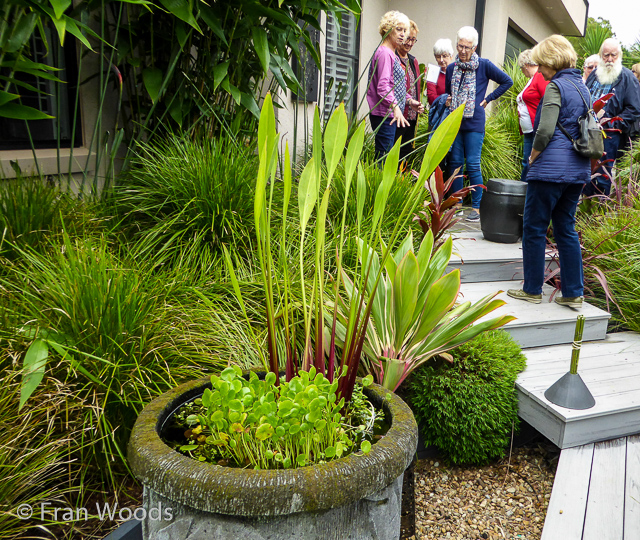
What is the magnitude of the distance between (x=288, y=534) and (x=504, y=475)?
5.58 feet

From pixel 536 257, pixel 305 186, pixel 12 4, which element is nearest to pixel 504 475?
pixel 536 257

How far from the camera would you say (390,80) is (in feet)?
15.0

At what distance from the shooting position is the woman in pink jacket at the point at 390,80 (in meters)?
4.54

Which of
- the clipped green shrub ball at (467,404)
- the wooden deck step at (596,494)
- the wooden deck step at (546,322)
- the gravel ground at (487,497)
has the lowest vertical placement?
the gravel ground at (487,497)

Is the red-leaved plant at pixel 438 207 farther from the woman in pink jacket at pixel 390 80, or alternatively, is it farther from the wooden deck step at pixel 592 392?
the woman in pink jacket at pixel 390 80

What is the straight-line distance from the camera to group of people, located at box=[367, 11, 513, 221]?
183 inches

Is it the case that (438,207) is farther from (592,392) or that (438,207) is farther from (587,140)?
(592,392)

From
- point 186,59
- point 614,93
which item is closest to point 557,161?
point 186,59

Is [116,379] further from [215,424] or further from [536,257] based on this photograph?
[536,257]

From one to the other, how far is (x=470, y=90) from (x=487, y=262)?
1.84 meters

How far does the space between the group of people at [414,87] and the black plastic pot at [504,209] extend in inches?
9.8

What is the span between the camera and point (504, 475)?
2553 millimetres

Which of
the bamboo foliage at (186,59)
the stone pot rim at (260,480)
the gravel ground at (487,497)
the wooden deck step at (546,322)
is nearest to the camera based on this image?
the stone pot rim at (260,480)

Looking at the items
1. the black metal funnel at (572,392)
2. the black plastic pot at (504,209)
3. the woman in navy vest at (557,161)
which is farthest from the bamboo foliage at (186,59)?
the black metal funnel at (572,392)
